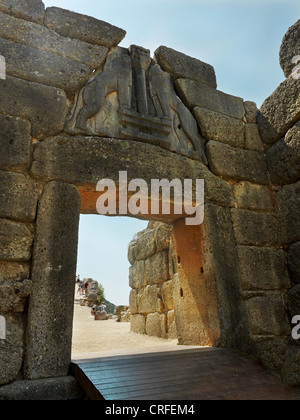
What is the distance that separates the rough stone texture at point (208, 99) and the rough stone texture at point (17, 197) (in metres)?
2.28

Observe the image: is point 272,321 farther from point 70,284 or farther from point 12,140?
point 12,140

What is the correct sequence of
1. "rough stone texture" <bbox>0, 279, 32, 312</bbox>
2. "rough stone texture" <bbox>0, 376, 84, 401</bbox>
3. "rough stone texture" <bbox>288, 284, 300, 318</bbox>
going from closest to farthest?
"rough stone texture" <bbox>0, 376, 84, 401</bbox> < "rough stone texture" <bbox>0, 279, 32, 312</bbox> < "rough stone texture" <bbox>288, 284, 300, 318</bbox>

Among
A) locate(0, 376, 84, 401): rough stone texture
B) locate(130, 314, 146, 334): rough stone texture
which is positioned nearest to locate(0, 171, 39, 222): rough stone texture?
locate(0, 376, 84, 401): rough stone texture

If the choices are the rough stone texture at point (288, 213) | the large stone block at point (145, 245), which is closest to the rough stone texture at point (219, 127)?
the rough stone texture at point (288, 213)

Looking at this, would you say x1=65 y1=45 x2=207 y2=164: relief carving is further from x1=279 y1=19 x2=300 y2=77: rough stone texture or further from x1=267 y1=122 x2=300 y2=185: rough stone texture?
x1=279 y1=19 x2=300 y2=77: rough stone texture

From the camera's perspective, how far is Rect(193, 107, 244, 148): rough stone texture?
385 cm

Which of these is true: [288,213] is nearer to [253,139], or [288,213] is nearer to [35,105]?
[253,139]

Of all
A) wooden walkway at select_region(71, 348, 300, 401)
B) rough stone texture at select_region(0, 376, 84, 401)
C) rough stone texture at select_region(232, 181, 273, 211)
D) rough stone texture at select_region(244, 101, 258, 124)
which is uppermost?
rough stone texture at select_region(244, 101, 258, 124)

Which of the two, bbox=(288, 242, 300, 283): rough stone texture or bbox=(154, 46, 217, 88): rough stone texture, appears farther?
bbox=(154, 46, 217, 88): rough stone texture

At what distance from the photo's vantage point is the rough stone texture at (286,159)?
3.51m

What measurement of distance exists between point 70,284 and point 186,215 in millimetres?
1669

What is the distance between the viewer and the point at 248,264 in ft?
11.0

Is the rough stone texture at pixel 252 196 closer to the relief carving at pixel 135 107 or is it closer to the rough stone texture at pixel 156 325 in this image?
the relief carving at pixel 135 107

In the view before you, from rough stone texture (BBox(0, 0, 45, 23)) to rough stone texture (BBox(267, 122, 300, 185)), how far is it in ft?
9.89
